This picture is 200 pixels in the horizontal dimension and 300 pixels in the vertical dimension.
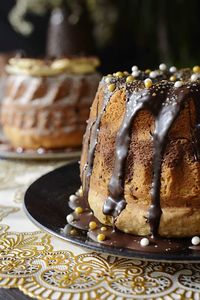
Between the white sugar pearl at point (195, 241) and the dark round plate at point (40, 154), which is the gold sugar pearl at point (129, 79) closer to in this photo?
the white sugar pearl at point (195, 241)

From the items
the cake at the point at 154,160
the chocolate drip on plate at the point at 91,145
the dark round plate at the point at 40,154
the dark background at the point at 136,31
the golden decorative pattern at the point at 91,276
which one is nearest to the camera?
the golden decorative pattern at the point at 91,276

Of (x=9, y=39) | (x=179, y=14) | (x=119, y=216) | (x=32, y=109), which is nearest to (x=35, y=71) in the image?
(x=32, y=109)

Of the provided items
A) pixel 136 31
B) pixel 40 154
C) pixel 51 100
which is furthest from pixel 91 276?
pixel 136 31

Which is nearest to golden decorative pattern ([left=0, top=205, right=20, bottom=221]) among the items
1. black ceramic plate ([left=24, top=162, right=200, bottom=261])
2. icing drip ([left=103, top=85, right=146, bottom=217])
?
black ceramic plate ([left=24, top=162, right=200, bottom=261])

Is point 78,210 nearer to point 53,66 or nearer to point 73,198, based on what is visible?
point 73,198

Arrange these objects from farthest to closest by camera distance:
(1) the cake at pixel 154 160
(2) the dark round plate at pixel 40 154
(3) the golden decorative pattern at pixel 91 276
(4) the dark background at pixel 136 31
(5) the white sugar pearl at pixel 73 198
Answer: (4) the dark background at pixel 136 31, (2) the dark round plate at pixel 40 154, (5) the white sugar pearl at pixel 73 198, (1) the cake at pixel 154 160, (3) the golden decorative pattern at pixel 91 276

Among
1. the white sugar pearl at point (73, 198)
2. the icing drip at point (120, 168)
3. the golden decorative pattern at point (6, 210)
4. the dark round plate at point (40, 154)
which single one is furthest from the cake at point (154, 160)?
the dark round plate at point (40, 154)

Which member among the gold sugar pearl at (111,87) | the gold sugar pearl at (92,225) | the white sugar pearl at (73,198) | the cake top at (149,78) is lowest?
the white sugar pearl at (73,198)

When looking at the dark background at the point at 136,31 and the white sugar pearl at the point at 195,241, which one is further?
the dark background at the point at 136,31
